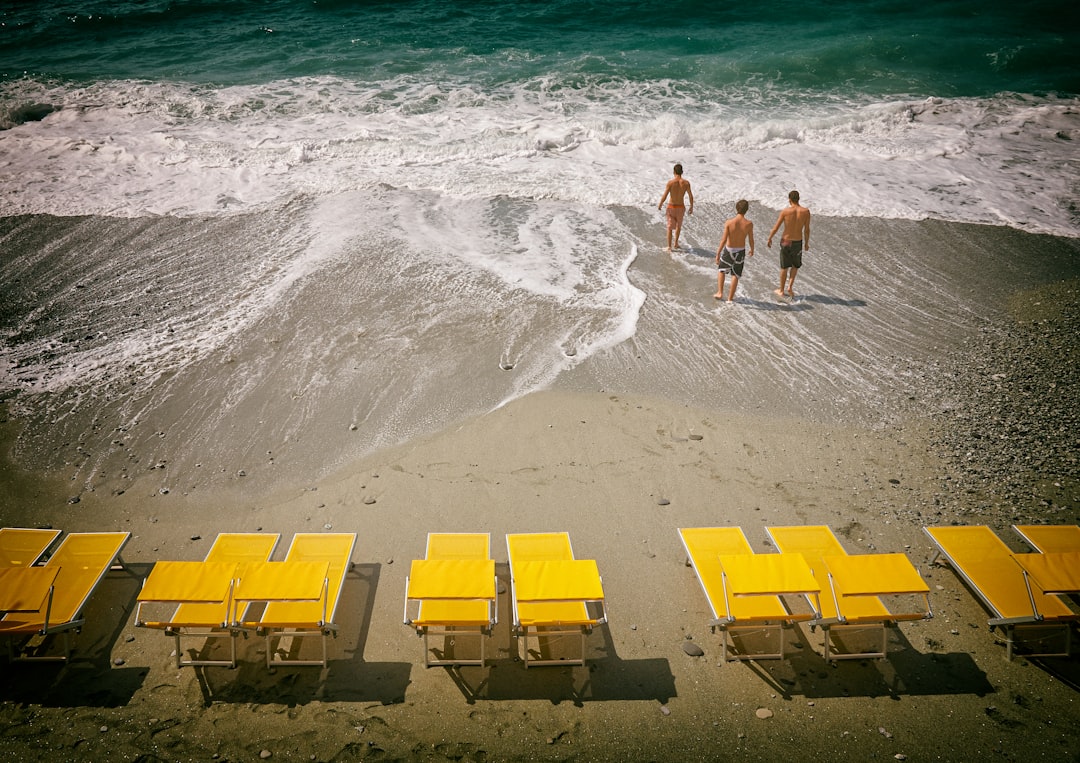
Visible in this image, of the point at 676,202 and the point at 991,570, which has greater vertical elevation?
the point at 676,202

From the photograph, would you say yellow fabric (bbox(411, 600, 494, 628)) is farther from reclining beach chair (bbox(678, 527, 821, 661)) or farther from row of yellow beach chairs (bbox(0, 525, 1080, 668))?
reclining beach chair (bbox(678, 527, 821, 661))

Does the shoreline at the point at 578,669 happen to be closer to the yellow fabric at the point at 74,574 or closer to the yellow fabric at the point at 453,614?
the yellow fabric at the point at 74,574

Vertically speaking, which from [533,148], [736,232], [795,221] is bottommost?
[736,232]

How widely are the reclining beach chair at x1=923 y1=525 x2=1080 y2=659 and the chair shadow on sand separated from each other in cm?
55

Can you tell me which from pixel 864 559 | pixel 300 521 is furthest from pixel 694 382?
pixel 300 521

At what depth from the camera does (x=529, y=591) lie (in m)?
5.90

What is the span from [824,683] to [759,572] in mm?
1028

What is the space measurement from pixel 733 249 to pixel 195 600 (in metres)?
9.13

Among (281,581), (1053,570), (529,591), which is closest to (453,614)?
(529,591)

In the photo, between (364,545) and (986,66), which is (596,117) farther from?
(364,545)

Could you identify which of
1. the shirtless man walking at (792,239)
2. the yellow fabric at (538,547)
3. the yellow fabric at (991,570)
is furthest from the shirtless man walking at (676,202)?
the yellow fabric at (538,547)

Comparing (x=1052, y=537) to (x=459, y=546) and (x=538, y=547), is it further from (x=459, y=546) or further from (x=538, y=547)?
(x=459, y=546)

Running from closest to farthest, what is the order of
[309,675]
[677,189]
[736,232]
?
[309,675]
[736,232]
[677,189]

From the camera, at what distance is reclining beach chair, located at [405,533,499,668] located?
224 inches
